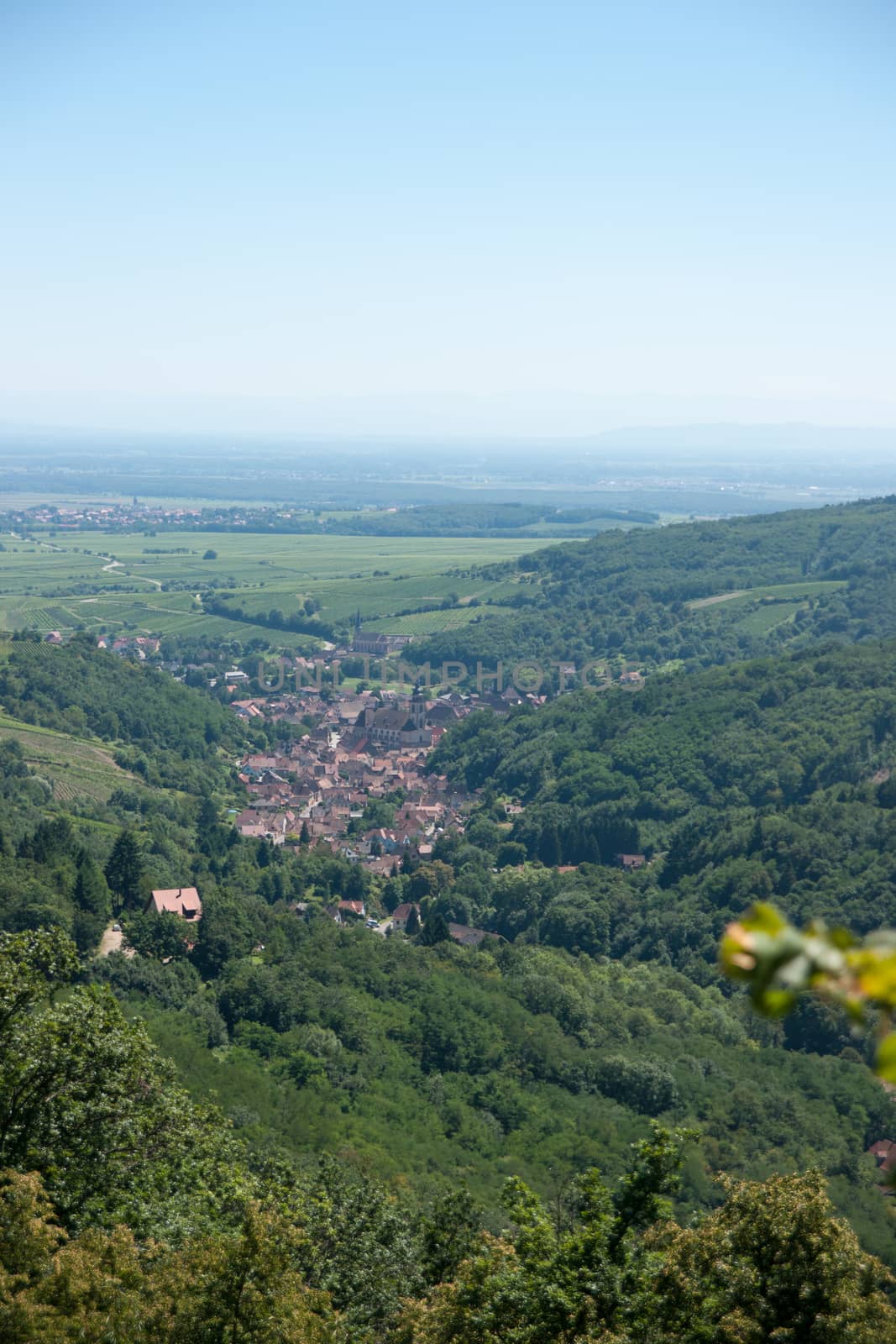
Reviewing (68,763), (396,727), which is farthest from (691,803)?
(68,763)

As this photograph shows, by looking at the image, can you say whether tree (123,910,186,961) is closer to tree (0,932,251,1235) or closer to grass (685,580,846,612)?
tree (0,932,251,1235)

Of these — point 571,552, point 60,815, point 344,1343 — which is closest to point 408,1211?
point 344,1343

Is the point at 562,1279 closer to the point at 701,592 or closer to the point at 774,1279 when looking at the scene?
the point at 774,1279

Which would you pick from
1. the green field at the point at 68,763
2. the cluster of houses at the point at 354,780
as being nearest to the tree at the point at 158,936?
the green field at the point at 68,763

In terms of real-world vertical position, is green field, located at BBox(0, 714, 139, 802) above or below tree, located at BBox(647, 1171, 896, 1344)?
below

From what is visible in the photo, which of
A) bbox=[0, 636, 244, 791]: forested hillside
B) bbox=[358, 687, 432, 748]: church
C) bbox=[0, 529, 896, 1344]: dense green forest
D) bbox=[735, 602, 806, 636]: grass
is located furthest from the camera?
bbox=[735, 602, 806, 636]: grass

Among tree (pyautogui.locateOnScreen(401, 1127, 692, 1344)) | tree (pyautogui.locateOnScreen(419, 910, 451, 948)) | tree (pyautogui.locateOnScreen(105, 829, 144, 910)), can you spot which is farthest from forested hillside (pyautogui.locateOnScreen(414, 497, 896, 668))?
tree (pyautogui.locateOnScreen(401, 1127, 692, 1344))

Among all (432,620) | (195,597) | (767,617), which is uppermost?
(767,617)

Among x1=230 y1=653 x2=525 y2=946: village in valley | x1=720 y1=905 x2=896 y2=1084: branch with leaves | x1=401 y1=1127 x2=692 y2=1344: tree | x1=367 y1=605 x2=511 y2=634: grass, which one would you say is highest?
x1=720 y1=905 x2=896 y2=1084: branch with leaves
